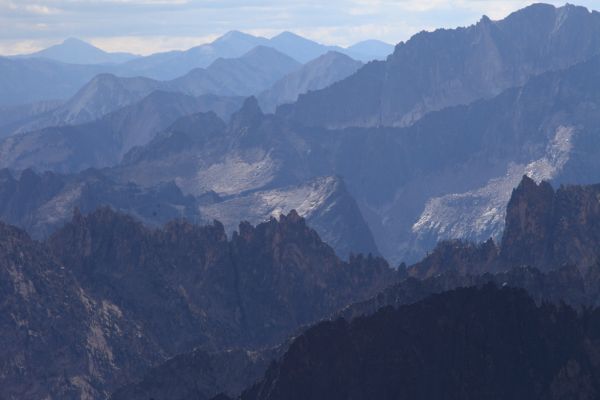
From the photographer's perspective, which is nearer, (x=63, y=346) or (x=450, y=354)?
(x=450, y=354)

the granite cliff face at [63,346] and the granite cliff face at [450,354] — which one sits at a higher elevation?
the granite cliff face at [450,354]

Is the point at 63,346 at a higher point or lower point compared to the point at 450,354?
lower

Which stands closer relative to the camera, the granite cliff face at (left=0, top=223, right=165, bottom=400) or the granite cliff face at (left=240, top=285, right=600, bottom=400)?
the granite cliff face at (left=240, top=285, right=600, bottom=400)

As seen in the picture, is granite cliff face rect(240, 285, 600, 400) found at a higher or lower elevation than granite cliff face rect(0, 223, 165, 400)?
higher

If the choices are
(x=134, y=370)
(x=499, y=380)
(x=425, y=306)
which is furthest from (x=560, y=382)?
(x=134, y=370)

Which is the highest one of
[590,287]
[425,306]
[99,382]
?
[425,306]

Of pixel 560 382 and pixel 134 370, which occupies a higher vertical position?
pixel 560 382

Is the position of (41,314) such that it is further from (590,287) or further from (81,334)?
(590,287)

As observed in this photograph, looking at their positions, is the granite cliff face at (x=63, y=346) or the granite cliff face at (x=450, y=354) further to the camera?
the granite cliff face at (x=63, y=346)
